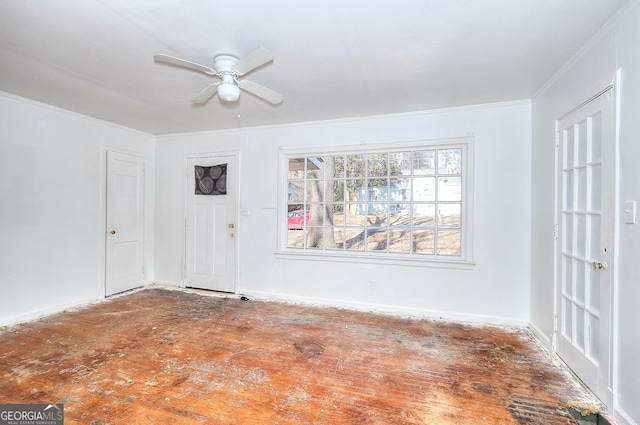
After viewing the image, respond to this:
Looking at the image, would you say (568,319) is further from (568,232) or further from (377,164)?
(377,164)

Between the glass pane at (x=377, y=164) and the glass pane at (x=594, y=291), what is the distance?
89.3 inches

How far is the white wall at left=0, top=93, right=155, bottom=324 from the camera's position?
330cm

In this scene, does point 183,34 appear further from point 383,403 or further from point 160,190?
point 160,190

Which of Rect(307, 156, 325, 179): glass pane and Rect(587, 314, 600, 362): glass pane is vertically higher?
Rect(307, 156, 325, 179): glass pane

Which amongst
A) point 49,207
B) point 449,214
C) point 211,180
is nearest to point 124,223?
point 49,207

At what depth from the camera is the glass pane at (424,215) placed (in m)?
3.72

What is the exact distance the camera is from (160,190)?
198 inches

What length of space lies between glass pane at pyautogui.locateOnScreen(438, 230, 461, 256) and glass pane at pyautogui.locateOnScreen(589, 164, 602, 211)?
150 cm

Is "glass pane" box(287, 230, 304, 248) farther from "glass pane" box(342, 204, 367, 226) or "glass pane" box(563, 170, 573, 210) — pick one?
"glass pane" box(563, 170, 573, 210)

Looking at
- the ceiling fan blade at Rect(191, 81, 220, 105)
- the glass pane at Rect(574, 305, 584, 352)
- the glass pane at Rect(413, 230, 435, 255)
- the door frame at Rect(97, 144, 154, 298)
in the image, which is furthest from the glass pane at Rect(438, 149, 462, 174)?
the door frame at Rect(97, 144, 154, 298)

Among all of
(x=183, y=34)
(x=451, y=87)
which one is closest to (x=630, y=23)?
(x=451, y=87)

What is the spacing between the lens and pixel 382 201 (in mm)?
3926

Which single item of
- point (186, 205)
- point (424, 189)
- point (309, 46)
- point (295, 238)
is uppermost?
point (309, 46)

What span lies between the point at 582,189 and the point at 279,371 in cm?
278
